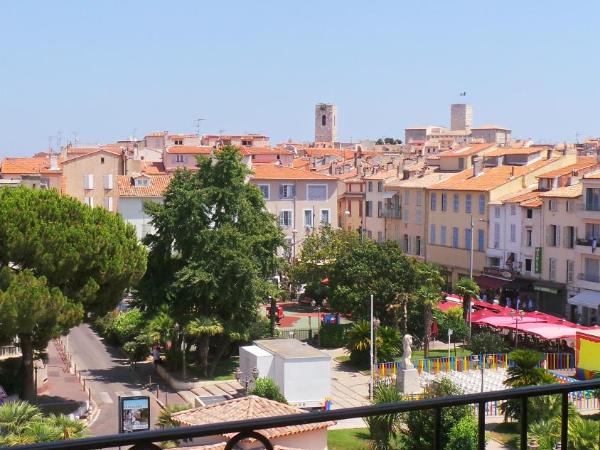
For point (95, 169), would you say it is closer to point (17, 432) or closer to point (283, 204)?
point (283, 204)

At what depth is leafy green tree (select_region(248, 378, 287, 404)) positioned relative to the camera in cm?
2964

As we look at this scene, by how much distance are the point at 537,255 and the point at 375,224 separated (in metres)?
19.8

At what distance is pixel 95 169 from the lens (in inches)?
2564

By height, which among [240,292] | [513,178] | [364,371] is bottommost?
[364,371]

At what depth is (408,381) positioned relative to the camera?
106 feet

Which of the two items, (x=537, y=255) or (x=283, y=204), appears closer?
(x=537, y=255)

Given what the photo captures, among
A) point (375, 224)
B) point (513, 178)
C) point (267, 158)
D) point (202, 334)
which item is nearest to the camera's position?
point (202, 334)

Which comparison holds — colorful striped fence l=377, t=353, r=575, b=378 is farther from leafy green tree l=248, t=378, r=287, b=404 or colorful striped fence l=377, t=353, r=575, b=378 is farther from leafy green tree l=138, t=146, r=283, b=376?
leafy green tree l=248, t=378, r=287, b=404

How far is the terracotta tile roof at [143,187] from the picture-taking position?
61344 mm

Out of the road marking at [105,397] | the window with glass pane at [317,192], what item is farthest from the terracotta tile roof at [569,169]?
the road marking at [105,397]

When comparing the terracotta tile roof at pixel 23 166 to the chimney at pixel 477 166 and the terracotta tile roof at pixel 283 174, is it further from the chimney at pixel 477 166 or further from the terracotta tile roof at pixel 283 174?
the chimney at pixel 477 166

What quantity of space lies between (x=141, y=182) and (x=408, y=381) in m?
34.5

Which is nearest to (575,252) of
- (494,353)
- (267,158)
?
(494,353)

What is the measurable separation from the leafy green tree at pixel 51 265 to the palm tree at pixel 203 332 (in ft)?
14.4
